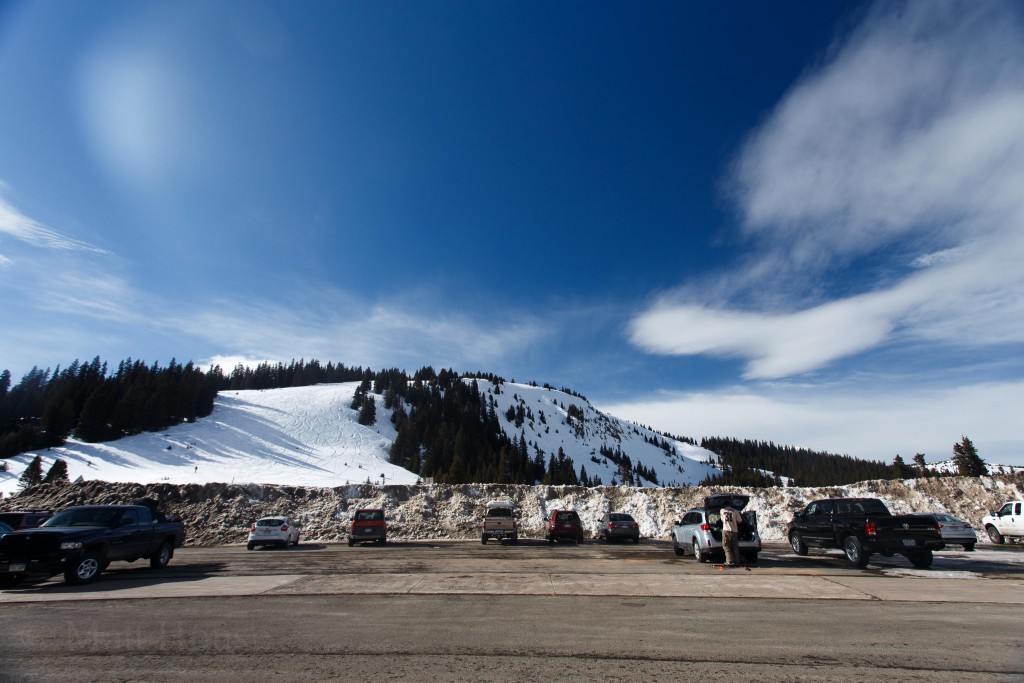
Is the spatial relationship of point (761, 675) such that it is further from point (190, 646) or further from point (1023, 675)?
point (190, 646)

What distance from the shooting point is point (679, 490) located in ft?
112

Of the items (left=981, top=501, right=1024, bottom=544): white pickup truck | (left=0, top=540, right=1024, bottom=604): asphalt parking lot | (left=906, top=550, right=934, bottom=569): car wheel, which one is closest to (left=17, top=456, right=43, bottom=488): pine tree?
(left=0, top=540, right=1024, bottom=604): asphalt parking lot

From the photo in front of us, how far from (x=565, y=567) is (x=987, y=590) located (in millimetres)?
10721

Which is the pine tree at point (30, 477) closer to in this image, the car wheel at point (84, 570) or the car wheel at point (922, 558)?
the car wheel at point (84, 570)

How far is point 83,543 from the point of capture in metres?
13.1

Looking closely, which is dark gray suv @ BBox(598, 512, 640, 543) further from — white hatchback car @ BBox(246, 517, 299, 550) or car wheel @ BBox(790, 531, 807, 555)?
white hatchback car @ BBox(246, 517, 299, 550)

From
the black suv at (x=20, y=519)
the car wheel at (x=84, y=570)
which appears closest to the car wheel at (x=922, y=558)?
the car wheel at (x=84, y=570)

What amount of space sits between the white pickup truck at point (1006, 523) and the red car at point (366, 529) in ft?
102

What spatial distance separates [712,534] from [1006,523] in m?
18.5

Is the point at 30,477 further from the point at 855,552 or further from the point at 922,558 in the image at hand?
the point at 922,558

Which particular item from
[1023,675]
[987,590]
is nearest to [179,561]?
[1023,675]

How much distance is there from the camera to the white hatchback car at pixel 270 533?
80.1 feet

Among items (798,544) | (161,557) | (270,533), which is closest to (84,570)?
(161,557)

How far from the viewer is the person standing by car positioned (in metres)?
15.5
